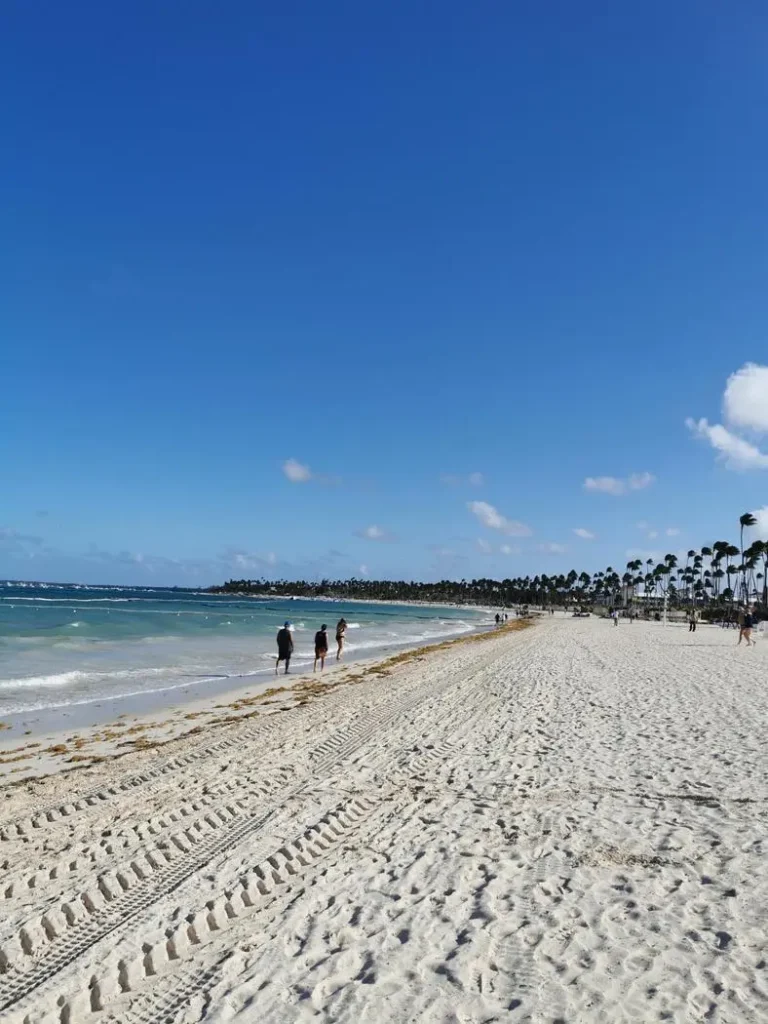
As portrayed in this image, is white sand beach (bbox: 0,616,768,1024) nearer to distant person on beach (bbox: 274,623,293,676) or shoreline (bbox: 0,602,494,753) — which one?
shoreline (bbox: 0,602,494,753)

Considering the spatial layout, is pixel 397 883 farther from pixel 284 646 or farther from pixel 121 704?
pixel 284 646

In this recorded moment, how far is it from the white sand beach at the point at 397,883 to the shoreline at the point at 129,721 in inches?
36.3

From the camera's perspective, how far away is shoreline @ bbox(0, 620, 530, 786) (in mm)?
10047

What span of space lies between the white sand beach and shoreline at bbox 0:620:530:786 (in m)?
0.92

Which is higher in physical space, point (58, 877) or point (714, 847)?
point (714, 847)

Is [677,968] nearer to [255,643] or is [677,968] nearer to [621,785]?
[621,785]

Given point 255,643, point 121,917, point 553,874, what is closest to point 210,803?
point 121,917

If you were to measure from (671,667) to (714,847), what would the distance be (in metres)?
16.6

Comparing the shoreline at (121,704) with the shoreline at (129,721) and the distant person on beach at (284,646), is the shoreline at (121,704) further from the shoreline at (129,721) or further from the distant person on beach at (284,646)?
the distant person on beach at (284,646)

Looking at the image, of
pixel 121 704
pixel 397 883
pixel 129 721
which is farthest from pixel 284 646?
pixel 397 883

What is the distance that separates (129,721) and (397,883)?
1011 centimetres

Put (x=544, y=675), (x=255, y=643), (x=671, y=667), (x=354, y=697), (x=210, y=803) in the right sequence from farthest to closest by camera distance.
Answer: (x=255, y=643)
(x=671, y=667)
(x=544, y=675)
(x=354, y=697)
(x=210, y=803)

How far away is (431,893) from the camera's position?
480 cm

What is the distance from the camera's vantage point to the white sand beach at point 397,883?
3633 mm
